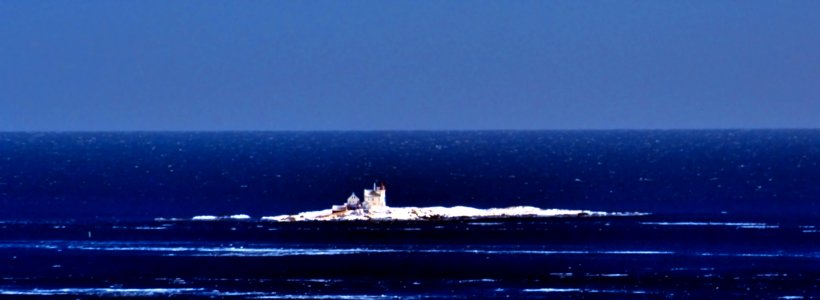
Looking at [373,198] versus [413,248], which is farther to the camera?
[373,198]

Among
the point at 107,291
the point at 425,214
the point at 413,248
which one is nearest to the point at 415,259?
the point at 413,248

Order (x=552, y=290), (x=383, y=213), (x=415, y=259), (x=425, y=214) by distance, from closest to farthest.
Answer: (x=552, y=290) → (x=415, y=259) → (x=383, y=213) → (x=425, y=214)

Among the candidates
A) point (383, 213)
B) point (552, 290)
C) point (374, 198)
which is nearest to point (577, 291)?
point (552, 290)

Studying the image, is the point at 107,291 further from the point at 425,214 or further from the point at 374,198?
the point at 425,214

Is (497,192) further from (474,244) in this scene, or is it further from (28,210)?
(474,244)

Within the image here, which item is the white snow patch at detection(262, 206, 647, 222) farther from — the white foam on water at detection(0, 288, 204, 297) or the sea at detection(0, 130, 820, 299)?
the white foam on water at detection(0, 288, 204, 297)

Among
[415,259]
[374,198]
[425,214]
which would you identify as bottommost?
[415,259]

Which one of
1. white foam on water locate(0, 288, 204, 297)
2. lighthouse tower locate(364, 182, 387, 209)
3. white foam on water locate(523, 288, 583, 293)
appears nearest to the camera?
white foam on water locate(0, 288, 204, 297)

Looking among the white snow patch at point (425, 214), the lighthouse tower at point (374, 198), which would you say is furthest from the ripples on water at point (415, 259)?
the lighthouse tower at point (374, 198)

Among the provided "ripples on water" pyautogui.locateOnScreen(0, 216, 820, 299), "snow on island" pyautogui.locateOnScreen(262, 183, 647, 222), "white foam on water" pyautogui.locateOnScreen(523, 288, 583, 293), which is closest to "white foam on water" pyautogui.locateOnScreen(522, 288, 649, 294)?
"white foam on water" pyautogui.locateOnScreen(523, 288, 583, 293)

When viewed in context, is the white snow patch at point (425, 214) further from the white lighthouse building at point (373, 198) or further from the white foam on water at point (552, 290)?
the white foam on water at point (552, 290)

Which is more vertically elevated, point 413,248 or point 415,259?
point 413,248

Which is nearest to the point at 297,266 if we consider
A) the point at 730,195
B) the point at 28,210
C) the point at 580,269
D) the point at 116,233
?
the point at 580,269

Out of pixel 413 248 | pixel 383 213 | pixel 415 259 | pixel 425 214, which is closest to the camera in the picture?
pixel 415 259
